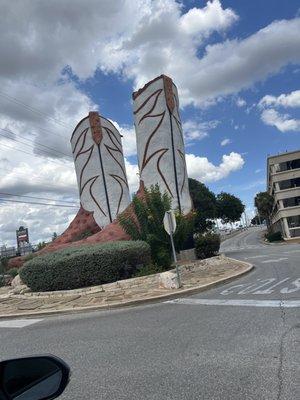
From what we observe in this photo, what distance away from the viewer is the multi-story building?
55375 millimetres

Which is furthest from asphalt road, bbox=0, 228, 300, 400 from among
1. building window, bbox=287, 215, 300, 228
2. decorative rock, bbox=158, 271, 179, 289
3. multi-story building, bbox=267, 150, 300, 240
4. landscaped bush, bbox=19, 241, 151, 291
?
building window, bbox=287, 215, 300, 228

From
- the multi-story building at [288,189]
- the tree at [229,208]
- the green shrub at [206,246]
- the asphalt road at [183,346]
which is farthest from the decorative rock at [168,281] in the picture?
the tree at [229,208]

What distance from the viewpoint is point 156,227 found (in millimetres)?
17891

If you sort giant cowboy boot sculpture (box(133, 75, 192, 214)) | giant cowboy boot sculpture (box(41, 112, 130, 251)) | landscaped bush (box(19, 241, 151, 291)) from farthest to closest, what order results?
giant cowboy boot sculpture (box(41, 112, 130, 251))
giant cowboy boot sculpture (box(133, 75, 192, 214))
landscaped bush (box(19, 241, 151, 291))

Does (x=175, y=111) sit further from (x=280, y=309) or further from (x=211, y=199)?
(x=211, y=199)

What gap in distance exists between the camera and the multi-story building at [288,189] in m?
55.4

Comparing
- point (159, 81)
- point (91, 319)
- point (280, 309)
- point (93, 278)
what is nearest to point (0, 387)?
point (280, 309)

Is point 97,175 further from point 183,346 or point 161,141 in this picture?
point 183,346

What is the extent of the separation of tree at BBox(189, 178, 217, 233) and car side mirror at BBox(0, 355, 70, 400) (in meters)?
53.2

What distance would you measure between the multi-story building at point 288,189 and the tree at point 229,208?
12916 mm

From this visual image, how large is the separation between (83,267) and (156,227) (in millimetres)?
3793

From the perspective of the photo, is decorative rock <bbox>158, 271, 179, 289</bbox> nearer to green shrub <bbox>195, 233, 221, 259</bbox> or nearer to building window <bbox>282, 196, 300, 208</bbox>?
green shrub <bbox>195, 233, 221, 259</bbox>

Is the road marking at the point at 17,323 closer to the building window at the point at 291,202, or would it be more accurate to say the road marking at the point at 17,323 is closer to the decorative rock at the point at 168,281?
the decorative rock at the point at 168,281

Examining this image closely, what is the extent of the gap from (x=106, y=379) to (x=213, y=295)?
257 inches
